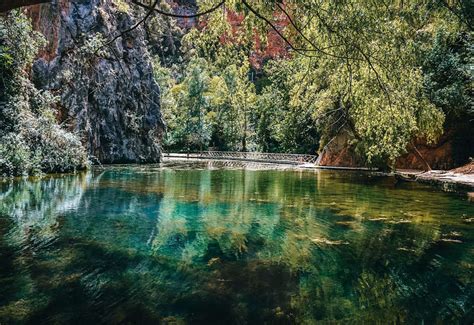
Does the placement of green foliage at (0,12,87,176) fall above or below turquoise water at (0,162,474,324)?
above

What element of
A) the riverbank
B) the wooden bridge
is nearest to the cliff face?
the wooden bridge

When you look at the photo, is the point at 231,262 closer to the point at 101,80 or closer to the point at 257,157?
the point at 101,80

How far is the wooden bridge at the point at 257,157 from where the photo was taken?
3666 cm

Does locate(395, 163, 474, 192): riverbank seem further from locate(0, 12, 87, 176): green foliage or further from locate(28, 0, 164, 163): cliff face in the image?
locate(0, 12, 87, 176): green foliage

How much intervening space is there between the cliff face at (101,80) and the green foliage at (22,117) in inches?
102

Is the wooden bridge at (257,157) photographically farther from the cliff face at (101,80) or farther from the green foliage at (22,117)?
the green foliage at (22,117)

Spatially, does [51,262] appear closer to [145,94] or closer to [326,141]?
[326,141]

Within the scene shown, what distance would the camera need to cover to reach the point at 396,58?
20.8ft

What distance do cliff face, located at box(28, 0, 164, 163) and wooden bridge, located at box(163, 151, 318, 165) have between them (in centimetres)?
991

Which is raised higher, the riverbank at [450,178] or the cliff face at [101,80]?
the cliff face at [101,80]

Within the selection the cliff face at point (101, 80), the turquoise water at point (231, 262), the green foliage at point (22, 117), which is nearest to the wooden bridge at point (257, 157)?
the cliff face at point (101, 80)

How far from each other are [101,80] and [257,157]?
18919 mm

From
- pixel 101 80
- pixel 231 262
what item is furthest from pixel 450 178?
pixel 101 80

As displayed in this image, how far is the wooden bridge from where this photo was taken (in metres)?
36.7
